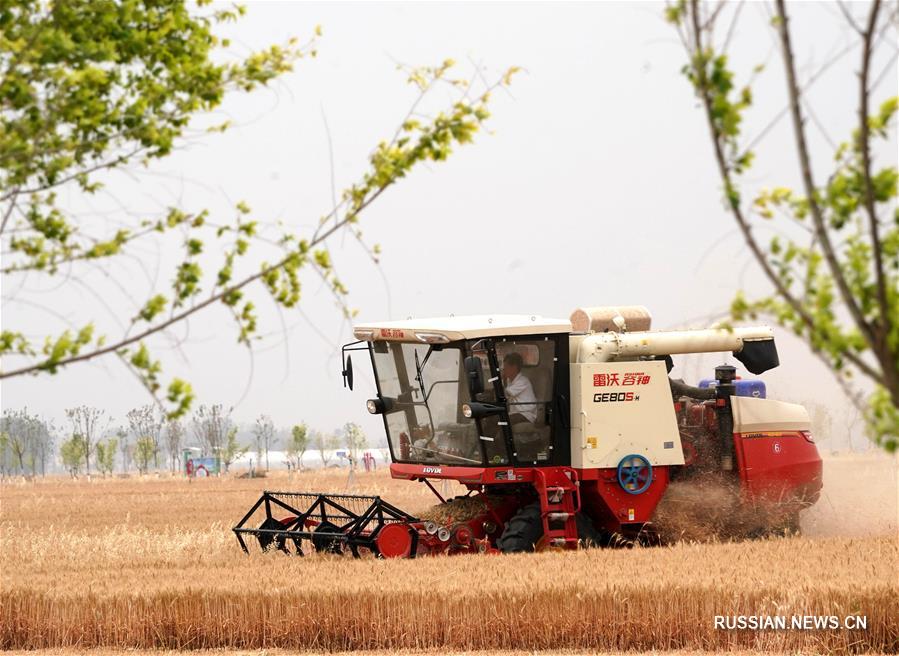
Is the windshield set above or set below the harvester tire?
above

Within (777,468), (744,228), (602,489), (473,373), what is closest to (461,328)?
(473,373)

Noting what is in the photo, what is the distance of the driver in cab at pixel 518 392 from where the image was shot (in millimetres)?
12727

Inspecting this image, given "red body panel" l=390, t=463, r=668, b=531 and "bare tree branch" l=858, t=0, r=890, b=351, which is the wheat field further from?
"bare tree branch" l=858, t=0, r=890, b=351

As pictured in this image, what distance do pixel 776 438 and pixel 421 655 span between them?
20.2ft

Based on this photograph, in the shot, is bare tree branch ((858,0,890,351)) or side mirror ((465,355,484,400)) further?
side mirror ((465,355,484,400))

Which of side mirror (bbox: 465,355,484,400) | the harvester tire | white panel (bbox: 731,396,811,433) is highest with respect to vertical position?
side mirror (bbox: 465,355,484,400)

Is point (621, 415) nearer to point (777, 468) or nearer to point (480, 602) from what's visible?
point (777, 468)

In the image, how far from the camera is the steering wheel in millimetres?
13070

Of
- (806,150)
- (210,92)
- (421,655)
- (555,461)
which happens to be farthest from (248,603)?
(806,150)

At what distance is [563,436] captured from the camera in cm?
1299

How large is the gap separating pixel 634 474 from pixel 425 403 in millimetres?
2327

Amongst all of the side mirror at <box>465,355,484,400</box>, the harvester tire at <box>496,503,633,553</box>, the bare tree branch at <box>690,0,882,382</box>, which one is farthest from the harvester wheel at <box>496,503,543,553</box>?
the bare tree branch at <box>690,0,882,382</box>

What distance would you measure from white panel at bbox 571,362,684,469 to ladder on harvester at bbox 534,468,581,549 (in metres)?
0.26

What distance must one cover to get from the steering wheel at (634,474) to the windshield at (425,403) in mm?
1562
